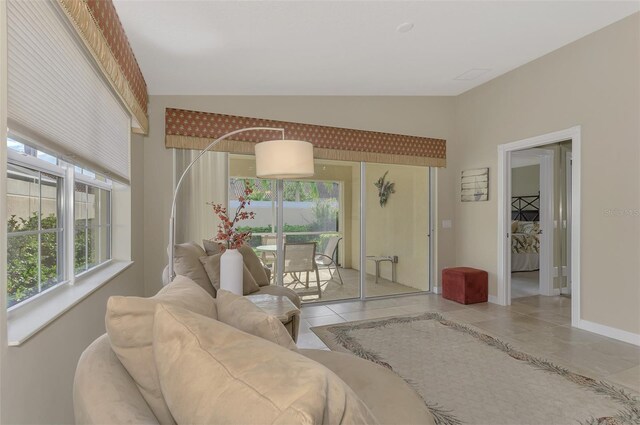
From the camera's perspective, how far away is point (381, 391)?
139 centimetres

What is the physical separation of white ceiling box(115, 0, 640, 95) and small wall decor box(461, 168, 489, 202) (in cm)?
136

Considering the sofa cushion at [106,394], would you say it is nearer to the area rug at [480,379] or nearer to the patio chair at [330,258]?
the area rug at [480,379]

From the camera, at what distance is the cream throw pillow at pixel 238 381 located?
0.60 m

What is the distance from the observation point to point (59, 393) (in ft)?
5.29

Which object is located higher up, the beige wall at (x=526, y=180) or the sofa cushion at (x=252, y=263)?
the beige wall at (x=526, y=180)

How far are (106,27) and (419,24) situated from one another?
2.34 metres

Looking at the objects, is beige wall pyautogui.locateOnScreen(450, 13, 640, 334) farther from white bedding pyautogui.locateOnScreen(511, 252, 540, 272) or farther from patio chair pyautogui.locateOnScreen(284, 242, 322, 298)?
white bedding pyautogui.locateOnScreen(511, 252, 540, 272)

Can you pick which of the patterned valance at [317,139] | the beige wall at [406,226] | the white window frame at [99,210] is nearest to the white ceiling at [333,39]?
the patterned valance at [317,139]

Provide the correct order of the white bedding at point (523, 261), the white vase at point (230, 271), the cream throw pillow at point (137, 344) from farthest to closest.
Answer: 1. the white bedding at point (523, 261)
2. the white vase at point (230, 271)
3. the cream throw pillow at point (137, 344)

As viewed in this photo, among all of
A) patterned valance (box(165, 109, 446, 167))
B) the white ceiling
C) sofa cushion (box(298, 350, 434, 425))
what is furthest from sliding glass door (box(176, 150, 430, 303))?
sofa cushion (box(298, 350, 434, 425))

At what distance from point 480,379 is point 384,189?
10.1 feet

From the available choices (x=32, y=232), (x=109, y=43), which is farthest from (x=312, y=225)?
(x=32, y=232)

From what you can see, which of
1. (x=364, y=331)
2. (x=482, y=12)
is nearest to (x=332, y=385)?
(x=364, y=331)

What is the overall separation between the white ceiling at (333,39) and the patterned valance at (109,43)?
0.57 feet
